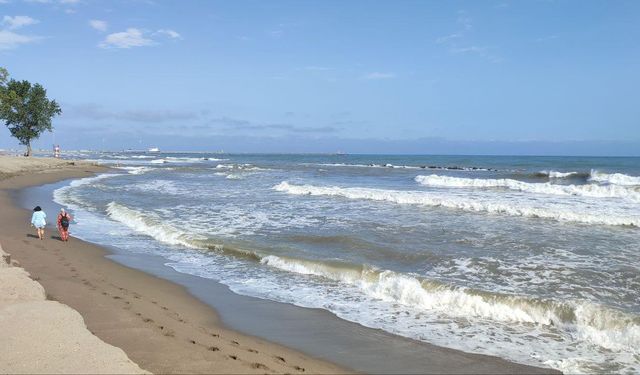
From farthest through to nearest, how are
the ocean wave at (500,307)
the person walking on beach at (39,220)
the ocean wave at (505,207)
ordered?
the ocean wave at (505,207), the person walking on beach at (39,220), the ocean wave at (500,307)

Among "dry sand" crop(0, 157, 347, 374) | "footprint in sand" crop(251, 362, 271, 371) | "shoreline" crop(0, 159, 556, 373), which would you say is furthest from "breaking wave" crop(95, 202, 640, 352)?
"footprint in sand" crop(251, 362, 271, 371)

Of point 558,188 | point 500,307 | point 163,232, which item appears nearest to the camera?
point 500,307

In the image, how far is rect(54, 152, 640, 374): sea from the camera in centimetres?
689

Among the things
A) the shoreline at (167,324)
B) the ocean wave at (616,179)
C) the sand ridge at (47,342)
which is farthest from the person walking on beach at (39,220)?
the ocean wave at (616,179)

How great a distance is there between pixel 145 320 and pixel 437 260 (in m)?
6.85

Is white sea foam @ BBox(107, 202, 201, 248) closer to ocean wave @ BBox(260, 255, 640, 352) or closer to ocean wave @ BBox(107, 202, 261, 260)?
ocean wave @ BBox(107, 202, 261, 260)

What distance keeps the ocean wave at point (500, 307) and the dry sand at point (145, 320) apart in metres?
3.10

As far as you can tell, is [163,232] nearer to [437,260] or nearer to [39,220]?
[39,220]

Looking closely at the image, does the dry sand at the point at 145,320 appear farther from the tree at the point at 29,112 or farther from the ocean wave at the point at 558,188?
the tree at the point at 29,112

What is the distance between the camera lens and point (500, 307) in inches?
305

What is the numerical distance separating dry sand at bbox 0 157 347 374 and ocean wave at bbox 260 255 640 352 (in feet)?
10.2

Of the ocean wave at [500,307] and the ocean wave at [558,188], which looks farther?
the ocean wave at [558,188]

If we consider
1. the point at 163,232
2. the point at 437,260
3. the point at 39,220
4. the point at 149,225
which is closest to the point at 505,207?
the point at 437,260

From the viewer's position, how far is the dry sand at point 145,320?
5203mm
